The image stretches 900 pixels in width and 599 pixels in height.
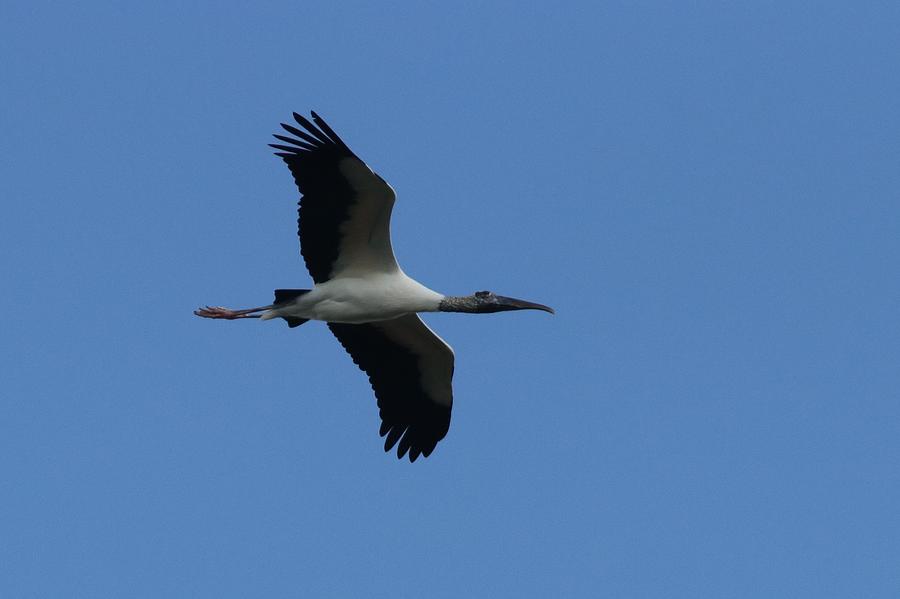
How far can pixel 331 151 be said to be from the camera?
55.6ft

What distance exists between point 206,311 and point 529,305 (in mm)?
3825

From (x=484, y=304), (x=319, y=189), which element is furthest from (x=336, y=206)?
(x=484, y=304)

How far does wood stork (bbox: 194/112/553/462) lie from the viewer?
17.1 m

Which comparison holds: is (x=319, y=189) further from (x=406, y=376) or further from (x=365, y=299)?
(x=406, y=376)

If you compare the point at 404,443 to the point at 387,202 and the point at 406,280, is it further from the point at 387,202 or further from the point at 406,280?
the point at 387,202

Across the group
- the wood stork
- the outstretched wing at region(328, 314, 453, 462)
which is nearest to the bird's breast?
the wood stork

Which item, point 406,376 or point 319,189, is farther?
point 406,376

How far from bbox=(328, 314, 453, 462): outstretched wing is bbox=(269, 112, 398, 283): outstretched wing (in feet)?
4.72

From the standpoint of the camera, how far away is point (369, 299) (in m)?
18.2

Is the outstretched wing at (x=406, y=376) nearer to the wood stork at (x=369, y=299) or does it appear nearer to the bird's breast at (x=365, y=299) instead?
the wood stork at (x=369, y=299)

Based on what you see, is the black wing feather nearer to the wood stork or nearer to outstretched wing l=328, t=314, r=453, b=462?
the wood stork

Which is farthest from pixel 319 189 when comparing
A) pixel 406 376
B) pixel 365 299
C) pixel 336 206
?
pixel 406 376

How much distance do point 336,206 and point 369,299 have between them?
1.25 metres

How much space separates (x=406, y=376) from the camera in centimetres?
1988
